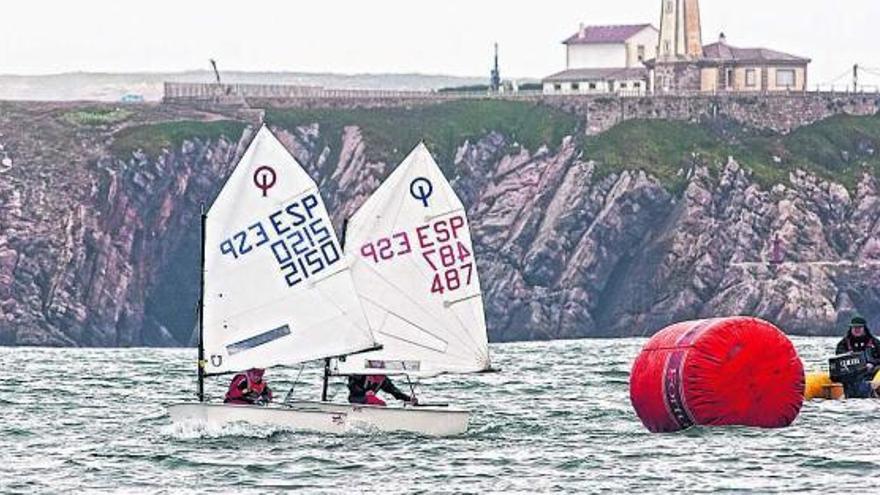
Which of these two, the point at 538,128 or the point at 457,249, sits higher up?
the point at 538,128

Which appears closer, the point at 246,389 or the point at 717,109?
the point at 246,389

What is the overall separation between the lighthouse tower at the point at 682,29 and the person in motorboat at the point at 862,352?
384 feet

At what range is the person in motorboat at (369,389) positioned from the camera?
6225 cm

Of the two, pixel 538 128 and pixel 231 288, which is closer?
pixel 231 288

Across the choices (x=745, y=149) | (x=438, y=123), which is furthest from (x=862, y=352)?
(x=438, y=123)

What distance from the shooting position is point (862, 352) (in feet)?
230

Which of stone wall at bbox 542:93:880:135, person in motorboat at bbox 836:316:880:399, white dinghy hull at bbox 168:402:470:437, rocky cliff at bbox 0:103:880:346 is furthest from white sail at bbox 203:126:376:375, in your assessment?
stone wall at bbox 542:93:880:135

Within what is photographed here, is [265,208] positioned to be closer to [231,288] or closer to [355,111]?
[231,288]

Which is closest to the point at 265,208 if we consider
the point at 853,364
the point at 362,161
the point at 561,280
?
the point at 853,364

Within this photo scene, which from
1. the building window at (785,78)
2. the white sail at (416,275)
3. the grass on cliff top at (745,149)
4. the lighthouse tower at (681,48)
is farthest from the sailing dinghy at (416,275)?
the building window at (785,78)

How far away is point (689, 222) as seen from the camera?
6255 inches

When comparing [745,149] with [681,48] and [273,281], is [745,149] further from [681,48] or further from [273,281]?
[273,281]

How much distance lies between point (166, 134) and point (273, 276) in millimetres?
108332

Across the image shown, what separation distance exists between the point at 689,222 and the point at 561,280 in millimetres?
8850
